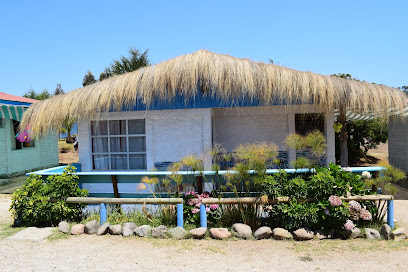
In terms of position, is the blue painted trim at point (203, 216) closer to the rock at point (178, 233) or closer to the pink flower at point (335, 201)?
the rock at point (178, 233)

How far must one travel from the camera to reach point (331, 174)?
17.6ft

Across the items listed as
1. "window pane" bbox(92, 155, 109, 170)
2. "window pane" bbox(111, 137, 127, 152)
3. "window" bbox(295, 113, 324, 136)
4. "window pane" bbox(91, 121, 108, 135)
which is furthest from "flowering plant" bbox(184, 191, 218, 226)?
"window" bbox(295, 113, 324, 136)

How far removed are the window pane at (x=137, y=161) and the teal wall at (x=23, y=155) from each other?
6.78 meters

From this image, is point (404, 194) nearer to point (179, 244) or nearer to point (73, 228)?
point (179, 244)

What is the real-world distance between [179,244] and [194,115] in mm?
3546

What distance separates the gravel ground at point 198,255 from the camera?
4.09 metres

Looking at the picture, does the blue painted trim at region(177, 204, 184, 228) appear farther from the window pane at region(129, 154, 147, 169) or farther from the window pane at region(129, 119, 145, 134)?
the window pane at region(129, 119, 145, 134)

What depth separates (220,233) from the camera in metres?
5.04

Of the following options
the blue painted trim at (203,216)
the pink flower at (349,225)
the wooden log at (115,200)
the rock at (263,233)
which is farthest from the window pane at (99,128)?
the pink flower at (349,225)

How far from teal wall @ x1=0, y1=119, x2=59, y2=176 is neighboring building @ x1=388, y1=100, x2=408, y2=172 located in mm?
13349

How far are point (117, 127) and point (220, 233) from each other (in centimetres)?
432

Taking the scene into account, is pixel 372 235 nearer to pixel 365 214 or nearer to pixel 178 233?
pixel 365 214

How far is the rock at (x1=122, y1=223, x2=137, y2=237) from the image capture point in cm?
529

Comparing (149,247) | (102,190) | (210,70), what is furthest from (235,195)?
(102,190)
